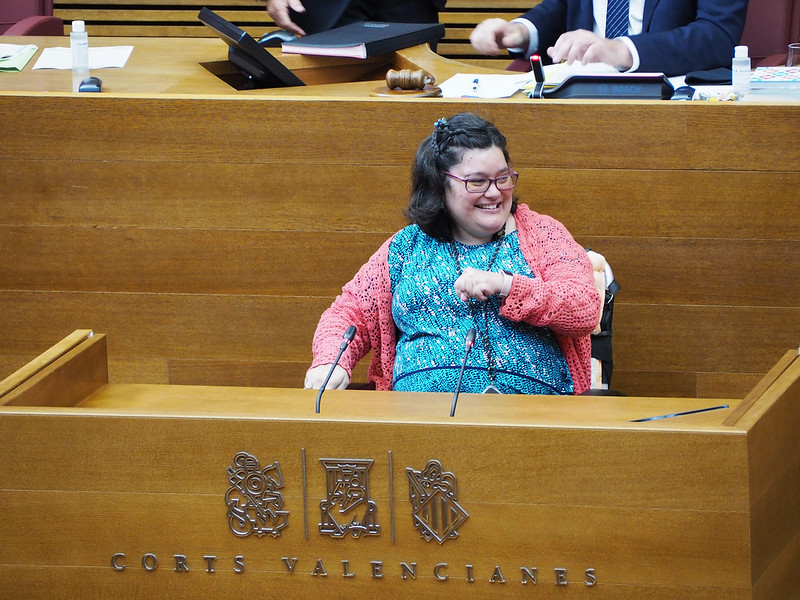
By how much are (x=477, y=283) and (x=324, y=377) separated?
1.12ft

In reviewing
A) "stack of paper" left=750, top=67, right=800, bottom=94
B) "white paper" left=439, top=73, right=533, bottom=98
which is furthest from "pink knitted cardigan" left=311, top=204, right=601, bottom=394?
"stack of paper" left=750, top=67, right=800, bottom=94

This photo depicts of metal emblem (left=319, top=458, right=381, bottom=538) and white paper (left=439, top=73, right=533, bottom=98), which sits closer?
metal emblem (left=319, top=458, right=381, bottom=538)

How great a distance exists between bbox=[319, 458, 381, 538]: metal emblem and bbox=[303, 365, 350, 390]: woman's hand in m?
0.45

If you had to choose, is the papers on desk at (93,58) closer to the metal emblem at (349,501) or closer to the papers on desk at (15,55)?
the papers on desk at (15,55)

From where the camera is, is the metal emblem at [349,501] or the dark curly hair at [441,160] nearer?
the metal emblem at [349,501]

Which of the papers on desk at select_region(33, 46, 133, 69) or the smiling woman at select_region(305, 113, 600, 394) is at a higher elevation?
the papers on desk at select_region(33, 46, 133, 69)

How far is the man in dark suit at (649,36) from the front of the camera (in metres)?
2.89

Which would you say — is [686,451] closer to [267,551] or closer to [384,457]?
[384,457]

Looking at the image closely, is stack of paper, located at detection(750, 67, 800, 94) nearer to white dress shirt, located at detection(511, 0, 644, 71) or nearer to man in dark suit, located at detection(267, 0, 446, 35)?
white dress shirt, located at detection(511, 0, 644, 71)

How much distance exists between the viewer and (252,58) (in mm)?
2895

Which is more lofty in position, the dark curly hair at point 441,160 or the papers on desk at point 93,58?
the papers on desk at point 93,58

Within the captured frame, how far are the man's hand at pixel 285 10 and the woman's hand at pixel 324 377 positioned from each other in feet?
6.43

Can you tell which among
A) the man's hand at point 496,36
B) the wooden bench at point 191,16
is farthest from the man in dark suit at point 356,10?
the wooden bench at point 191,16

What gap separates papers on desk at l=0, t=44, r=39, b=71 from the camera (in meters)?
3.10
